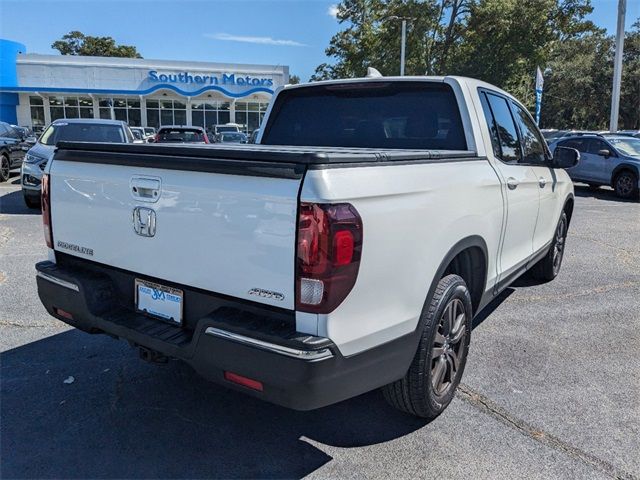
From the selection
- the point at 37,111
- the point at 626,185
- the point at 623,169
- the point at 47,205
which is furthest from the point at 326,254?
the point at 37,111

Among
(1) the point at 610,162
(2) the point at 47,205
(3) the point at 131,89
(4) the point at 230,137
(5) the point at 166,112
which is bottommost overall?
(2) the point at 47,205

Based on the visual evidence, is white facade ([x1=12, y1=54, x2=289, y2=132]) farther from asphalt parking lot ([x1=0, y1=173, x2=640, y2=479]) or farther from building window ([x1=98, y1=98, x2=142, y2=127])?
asphalt parking lot ([x1=0, y1=173, x2=640, y2=479])

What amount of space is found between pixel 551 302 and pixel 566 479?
312 cm

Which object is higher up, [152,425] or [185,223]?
[185,223]

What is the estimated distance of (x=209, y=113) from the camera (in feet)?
140

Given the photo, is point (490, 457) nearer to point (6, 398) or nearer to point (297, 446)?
point (297, 446)

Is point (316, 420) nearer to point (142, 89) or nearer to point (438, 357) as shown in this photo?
point (438, 357)

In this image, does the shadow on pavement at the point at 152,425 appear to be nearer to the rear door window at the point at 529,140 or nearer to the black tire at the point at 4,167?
the rear door window at the point at 529,140

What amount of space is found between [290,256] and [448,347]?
4.68ft

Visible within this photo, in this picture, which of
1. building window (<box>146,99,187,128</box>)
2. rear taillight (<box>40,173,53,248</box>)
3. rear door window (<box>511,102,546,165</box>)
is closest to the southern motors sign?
building window (<box>146,99,187,128</box>)

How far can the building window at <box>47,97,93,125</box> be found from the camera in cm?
4128

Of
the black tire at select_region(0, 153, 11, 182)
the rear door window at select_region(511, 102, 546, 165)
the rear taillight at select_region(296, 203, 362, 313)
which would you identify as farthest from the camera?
the black tire at select_region(0, 153, 11, 182)

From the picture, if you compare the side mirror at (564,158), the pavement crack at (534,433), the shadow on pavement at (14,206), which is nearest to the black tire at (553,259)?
the side mirror at (564,158)

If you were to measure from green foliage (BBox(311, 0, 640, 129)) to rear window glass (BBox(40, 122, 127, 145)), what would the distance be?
80.6ft
